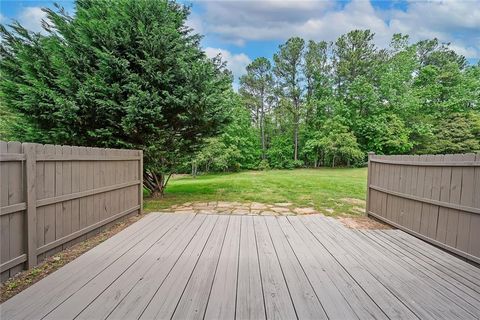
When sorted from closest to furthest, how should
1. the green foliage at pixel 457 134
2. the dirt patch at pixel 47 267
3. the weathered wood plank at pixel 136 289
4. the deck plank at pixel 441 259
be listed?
the weathered wood plank at pixel 136 289 < the dirt patch at pixel 47 267 < the deck plank at pixel 441 259 < the green foliage at pixel 457 134

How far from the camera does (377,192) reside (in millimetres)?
4270

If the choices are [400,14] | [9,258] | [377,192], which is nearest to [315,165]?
[400,14]

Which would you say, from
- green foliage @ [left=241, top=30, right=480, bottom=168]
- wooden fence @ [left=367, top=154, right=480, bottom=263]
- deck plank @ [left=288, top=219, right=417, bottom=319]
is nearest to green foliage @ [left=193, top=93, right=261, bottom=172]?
green foliage @ [left=241, top=30, right=480, bottom=168]

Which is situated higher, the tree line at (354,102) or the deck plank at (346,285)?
the tree line at (354,102)

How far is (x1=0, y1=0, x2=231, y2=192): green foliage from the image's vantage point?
466 centimetres

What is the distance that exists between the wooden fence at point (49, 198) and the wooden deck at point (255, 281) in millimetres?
367

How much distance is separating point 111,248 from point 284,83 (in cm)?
1986

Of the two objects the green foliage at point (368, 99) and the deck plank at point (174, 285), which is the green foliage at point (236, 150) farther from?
the deck plank at point (174, 285)

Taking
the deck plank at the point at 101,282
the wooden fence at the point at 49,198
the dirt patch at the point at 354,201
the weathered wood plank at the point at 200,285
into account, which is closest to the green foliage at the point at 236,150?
the dirt patch at the point at 354,201

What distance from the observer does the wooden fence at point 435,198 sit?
247 cm

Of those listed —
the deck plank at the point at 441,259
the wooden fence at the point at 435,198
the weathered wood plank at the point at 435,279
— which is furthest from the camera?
the wooden fence at the point at 435,198

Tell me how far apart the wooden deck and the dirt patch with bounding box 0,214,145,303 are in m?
0.13

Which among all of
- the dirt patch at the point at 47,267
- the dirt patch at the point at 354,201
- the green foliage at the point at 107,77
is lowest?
the dirt patch at the point at 47,267

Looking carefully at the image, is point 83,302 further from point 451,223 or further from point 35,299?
point 451,223
